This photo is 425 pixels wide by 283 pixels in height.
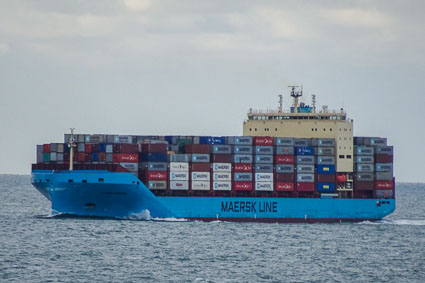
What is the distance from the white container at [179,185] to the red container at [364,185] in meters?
15.2

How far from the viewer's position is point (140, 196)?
7725 cm

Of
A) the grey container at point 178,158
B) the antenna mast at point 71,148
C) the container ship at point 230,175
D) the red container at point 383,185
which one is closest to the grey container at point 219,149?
the container ship at point 230,175

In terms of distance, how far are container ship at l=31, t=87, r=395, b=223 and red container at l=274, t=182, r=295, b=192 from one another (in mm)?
82

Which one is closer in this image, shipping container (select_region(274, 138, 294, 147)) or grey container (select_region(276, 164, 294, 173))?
grey container (select_region(276, 164, 294, 173))

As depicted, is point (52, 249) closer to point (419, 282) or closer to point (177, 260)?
point (177, 260)

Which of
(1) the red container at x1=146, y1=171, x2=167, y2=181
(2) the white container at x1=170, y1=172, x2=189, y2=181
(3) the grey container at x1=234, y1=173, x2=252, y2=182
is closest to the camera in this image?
(1) the red container at x1=146, y1=171, x2=167, y2=181

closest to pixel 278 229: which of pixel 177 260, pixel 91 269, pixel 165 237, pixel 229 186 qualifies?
pixel 229 186

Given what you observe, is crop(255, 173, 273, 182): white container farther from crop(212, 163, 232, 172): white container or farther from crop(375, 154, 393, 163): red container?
crop(375, 154, 393, 163): red container

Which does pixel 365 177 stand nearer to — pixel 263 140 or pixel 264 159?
pixel 264 159

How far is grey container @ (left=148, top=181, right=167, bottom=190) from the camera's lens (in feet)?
259

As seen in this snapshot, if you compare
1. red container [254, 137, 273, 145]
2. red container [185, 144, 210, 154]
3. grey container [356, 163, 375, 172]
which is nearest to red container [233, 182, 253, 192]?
red container [254, 137, 273, 145]

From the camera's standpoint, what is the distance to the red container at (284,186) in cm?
8269

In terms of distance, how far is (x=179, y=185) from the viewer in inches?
3147

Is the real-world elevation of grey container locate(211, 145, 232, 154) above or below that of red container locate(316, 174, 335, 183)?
above
